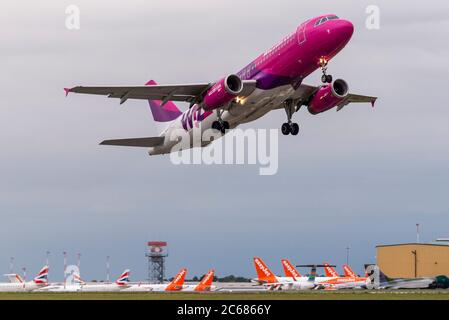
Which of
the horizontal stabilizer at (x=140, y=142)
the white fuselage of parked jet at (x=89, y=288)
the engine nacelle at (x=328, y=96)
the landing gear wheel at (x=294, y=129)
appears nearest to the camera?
the engine nacelle at (x=328, y=96)

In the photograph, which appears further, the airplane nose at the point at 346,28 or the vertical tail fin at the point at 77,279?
the vertical tail fin at the point at 77,279

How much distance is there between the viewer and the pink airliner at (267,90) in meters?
56.6

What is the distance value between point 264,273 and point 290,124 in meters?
35.0

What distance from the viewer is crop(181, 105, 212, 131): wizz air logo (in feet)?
224

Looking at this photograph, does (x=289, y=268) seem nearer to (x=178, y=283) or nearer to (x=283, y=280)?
(x=283, y=280)

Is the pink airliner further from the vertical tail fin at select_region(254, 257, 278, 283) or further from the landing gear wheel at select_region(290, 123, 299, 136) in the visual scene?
the vertical tail fin at select_region(254, 257, 278, 283)

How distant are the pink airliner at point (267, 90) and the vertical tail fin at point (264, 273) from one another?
2938 cm

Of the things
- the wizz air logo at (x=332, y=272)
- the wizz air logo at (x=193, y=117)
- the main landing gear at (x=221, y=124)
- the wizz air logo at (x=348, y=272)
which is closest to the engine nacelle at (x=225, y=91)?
the main landing gear at (x=221, y=124)

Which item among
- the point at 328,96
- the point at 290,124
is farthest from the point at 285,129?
the point at 328,96

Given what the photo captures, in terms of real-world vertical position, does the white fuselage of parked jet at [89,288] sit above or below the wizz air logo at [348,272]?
below

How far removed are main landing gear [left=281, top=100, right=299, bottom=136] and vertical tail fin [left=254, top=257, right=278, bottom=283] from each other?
3370cm

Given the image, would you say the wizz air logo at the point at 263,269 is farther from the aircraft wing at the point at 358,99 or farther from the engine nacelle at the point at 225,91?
the engine nacelle at the point at 225,91

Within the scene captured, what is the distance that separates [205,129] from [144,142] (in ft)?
24.8

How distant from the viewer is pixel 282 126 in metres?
67.4
